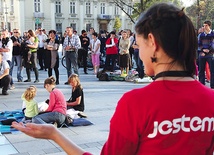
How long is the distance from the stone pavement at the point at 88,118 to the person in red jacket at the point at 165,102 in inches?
139

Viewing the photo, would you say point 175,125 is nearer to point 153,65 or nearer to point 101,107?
point 153,65

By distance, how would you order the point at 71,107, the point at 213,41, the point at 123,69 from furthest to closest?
the point at 123,69
the point at 213,41
the point at 71,107

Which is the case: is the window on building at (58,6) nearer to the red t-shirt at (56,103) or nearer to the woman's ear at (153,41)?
the red t-shirt at (56,103)

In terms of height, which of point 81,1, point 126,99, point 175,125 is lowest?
point 175,125

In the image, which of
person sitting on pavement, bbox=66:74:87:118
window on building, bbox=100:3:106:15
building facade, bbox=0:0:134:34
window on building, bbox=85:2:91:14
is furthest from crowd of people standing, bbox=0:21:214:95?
window on building, bbox=100:3:106:15

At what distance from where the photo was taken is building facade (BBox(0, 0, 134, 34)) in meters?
51.6

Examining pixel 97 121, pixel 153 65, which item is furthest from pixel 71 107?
pixel 153 65

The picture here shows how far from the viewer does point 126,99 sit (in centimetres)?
126

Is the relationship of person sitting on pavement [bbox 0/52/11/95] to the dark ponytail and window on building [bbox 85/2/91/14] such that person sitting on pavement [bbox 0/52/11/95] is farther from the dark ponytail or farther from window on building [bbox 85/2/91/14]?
window on building [bbox 85/2/91/14]

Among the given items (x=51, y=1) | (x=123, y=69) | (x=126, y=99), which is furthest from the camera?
(x=51, y=1)

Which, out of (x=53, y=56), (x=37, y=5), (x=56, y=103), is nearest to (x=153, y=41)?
(x=56, y=103)

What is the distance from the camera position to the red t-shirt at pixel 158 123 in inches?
48.5

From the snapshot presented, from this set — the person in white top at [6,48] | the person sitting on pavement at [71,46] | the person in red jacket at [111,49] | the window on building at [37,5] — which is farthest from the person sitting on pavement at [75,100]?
the window on building at [37,5]

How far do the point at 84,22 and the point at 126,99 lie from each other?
58.6 metres
